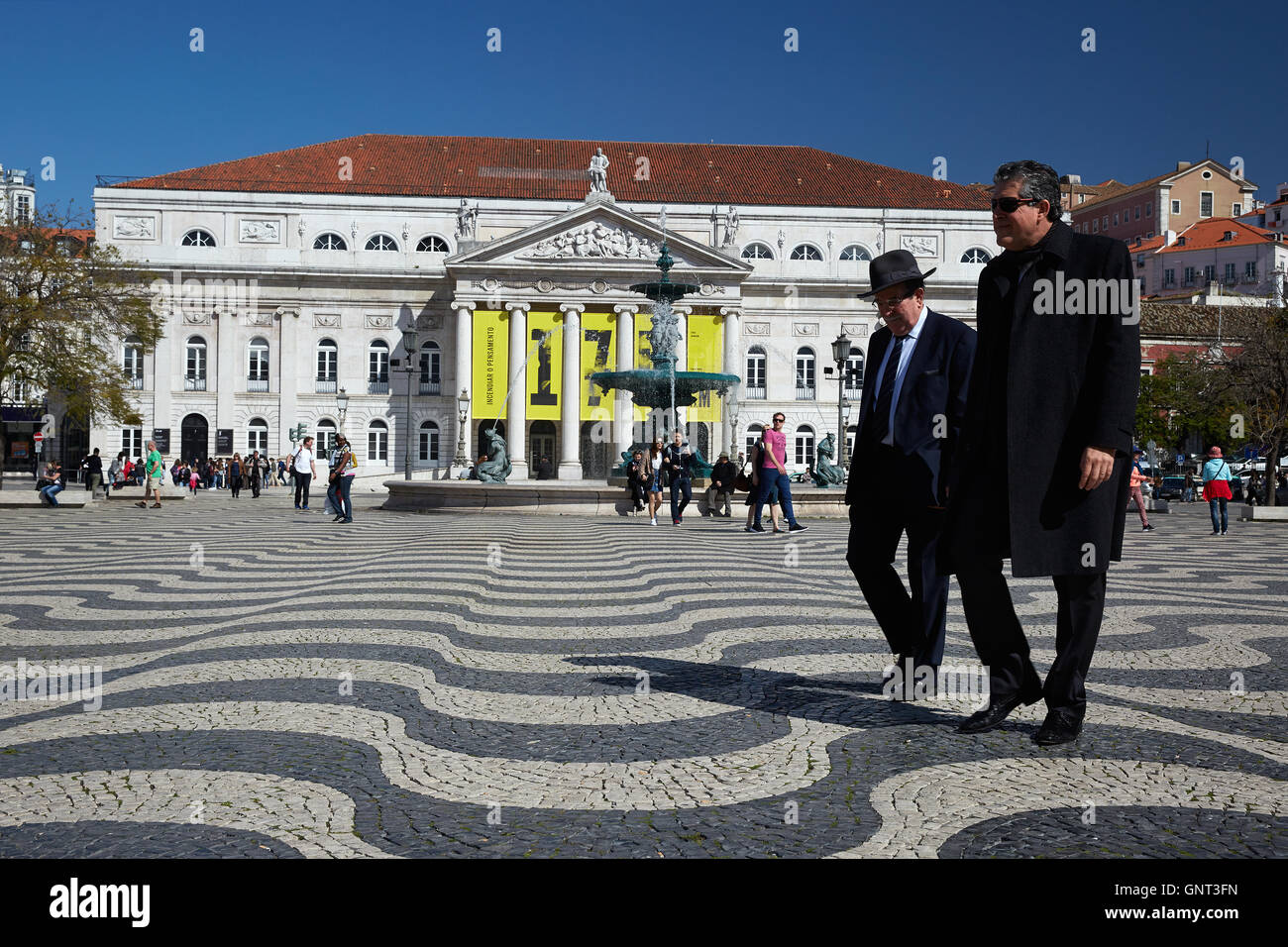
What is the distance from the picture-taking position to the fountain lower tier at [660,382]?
2353 cm

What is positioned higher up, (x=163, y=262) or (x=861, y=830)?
(x=163, y=262)

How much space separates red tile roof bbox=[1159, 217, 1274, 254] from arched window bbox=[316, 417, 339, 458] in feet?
207

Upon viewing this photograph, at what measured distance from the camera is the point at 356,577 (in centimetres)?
949

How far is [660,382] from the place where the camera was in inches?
941

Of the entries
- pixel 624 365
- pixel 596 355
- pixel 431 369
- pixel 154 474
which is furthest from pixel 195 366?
pixel 154 474

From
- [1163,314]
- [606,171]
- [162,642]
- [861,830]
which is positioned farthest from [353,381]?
[861,830]

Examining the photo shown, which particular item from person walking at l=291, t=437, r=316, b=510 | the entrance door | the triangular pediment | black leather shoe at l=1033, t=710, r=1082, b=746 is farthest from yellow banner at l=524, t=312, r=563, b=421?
black leather shoe at l=1033, t=710, r=1082, b=746

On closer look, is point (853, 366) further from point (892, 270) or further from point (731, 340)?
point (892, 270)

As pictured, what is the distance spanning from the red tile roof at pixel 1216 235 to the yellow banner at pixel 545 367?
52356mm

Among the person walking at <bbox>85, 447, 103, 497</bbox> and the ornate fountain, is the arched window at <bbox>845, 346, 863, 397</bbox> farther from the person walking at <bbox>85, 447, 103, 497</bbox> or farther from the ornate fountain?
the person walking at <bbox>85, 447, 103, 497</bbox>

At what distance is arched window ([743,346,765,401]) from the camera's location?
60122 mm

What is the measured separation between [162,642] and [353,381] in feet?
178

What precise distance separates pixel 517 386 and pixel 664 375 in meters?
32.2
